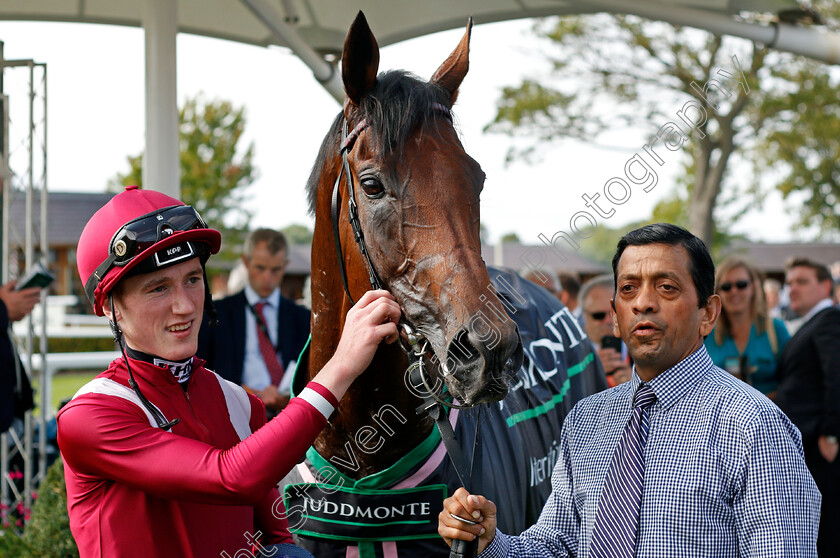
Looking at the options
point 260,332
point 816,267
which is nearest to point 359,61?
point 260,332

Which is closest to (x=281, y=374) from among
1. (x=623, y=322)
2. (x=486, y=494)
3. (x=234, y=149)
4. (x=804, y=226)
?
(x=486, y=494)

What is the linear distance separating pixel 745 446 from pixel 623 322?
39 cm

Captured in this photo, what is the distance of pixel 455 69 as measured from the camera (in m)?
2.24

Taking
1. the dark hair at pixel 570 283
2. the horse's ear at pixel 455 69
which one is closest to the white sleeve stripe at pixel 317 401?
the horse's ear at pixel 455 69

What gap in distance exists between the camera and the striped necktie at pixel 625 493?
5.34ft

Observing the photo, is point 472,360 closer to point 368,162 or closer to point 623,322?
point 623,322

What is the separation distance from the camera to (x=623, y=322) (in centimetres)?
175

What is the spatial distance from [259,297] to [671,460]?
11.8 feet

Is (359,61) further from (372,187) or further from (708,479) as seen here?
(708,479)

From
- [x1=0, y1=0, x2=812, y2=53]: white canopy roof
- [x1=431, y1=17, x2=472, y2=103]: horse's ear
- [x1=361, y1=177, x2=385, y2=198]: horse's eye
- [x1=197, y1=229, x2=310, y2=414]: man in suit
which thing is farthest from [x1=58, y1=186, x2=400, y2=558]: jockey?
[x1=0, y1=0, x2=812, y2=53]: white canopy roof

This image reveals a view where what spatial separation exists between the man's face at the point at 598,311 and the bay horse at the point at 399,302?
308 centimetres

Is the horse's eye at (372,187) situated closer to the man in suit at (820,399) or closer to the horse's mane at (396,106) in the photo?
the horse's mane at (396,106)

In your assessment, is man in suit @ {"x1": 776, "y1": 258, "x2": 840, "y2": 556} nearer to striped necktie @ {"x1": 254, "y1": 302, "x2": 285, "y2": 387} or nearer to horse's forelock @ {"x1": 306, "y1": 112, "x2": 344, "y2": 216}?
striped necktie @ {"x1": 254, "y1": 302, "x2": 285, "y2": 387}

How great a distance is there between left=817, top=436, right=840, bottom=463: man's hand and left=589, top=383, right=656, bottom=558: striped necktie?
10.7 ft
